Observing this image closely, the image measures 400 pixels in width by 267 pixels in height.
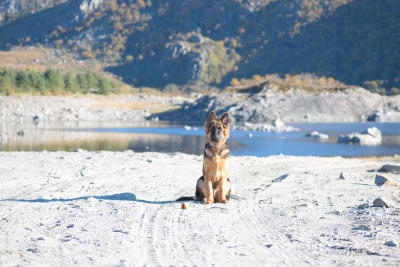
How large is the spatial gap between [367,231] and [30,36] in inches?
6667

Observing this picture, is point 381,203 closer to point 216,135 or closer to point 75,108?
point 216,135

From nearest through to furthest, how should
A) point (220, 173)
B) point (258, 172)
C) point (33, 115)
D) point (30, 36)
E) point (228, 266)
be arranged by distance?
point (228, 266), point (220, 173), point (258, 172), point (33, 115), point (30, 36)

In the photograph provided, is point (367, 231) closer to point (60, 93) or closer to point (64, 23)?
point (60, 93)

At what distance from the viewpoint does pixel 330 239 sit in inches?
296

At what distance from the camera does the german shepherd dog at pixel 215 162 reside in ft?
31.8

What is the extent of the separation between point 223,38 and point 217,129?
147m

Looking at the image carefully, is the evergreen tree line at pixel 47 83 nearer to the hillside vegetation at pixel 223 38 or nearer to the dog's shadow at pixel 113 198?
the hillside vegetation at pixel 223 38

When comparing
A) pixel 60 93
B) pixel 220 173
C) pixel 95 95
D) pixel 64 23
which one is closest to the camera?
pixel 220 173

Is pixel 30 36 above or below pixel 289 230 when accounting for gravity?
above

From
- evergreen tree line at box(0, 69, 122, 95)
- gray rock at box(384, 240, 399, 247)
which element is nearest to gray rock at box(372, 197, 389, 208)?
gray rock at box(384, 240, 399, 247)

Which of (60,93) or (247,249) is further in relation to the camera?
(60,93)

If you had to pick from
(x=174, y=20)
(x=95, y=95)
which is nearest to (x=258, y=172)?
(x=95, y=95)

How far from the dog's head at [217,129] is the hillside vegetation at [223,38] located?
9863 centimetres

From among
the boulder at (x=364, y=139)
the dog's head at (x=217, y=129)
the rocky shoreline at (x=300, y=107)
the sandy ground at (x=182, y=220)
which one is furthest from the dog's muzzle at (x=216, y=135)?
the rocky shoreline at (x=300, y=107)
